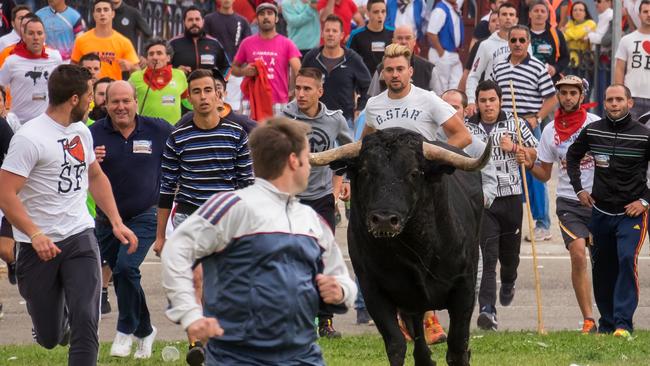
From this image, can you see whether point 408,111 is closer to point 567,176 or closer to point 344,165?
point 344,165

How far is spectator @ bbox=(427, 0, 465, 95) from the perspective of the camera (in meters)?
19.4

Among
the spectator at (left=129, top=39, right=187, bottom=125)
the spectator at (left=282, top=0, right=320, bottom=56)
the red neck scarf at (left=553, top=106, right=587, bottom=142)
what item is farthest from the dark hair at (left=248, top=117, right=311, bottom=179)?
the spectator at (left=282, top=0, right=320, bottom=56)

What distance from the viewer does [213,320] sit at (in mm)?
5812

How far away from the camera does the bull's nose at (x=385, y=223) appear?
8289mm

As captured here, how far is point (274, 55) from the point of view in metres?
17.0

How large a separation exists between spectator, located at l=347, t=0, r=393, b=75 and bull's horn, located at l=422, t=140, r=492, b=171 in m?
8.33

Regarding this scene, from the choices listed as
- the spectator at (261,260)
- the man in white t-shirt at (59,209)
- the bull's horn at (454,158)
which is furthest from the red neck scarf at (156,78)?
the spectator at (261,260)

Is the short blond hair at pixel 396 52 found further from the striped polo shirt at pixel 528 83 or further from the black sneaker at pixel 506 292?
the striped polo shirt at pixel 528 83

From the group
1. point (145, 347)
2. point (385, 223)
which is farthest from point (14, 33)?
point (385, 223)

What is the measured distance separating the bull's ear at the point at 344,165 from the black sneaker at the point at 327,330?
271 centimetres

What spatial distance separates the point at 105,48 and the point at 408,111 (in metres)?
6.83

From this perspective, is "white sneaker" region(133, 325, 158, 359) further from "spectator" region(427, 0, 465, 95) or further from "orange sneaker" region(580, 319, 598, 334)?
"spectator" region(427, 0, 465, 95)

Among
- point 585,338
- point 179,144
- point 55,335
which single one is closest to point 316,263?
point 55,335

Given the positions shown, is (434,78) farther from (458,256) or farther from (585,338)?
(458,256)
